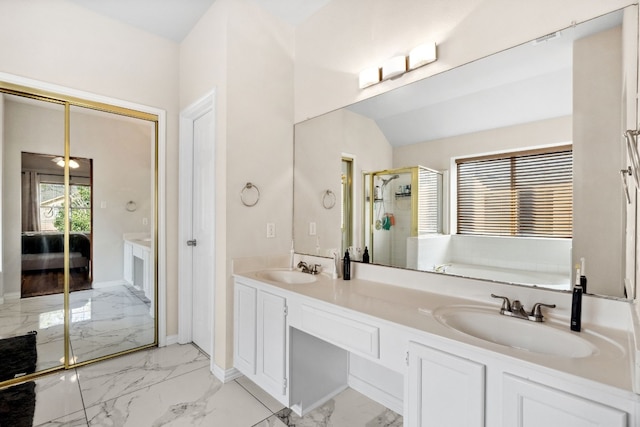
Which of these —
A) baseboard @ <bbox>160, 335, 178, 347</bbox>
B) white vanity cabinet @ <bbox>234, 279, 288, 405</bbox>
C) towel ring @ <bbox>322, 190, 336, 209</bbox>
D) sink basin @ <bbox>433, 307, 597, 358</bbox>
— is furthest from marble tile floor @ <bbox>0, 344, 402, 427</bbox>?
towel ring @ <bbox>322, 190, 336, 209</bbox>

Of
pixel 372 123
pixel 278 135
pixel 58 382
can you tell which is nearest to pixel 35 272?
pixel 58 382

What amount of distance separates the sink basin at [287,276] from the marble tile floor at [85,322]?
4.43 feet

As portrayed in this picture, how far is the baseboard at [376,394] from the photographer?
1.87 metres

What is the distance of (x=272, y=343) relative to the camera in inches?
74.4

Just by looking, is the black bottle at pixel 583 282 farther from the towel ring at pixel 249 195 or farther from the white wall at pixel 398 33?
the towel ring at pixel 249 195

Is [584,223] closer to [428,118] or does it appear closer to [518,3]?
[428,118]

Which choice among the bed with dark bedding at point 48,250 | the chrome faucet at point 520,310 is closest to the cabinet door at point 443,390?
the chrome faucet at point 520,310

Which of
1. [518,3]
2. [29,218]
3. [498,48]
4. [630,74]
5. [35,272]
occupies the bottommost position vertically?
[35,272]

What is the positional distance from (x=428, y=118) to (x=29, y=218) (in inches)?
116

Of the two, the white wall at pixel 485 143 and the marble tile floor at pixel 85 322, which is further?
the marble tile floor at pixel 85 322

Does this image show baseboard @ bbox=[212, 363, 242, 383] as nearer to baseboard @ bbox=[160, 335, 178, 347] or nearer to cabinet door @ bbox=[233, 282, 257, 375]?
cabinet door @ bbox=[233, 282, 257, 375]

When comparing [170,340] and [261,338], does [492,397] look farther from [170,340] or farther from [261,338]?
[170,340]

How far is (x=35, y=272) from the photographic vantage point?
2307mm

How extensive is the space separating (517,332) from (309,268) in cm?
144
